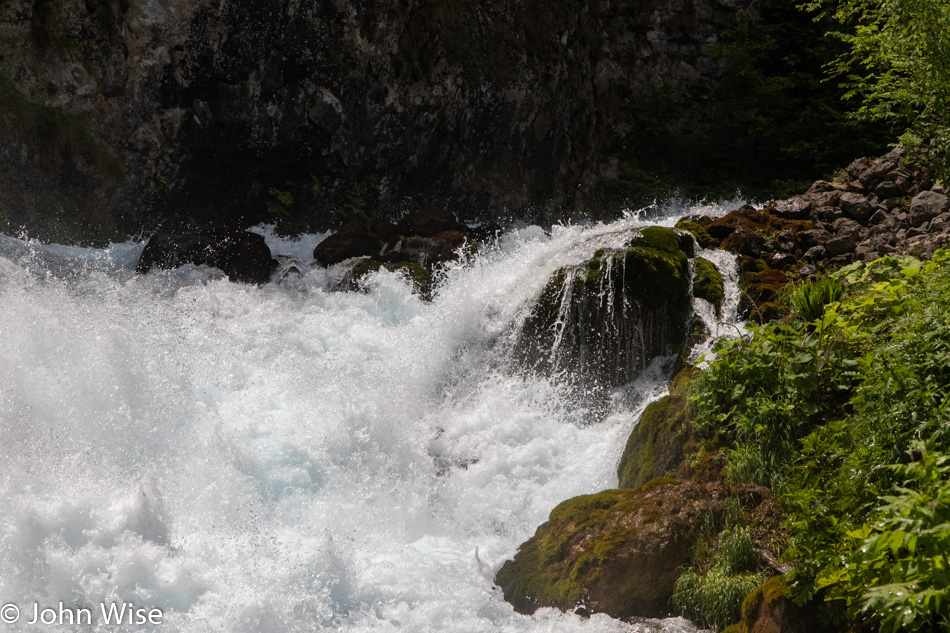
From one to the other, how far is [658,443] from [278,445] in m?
3.91

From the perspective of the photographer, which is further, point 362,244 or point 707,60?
point 707,60

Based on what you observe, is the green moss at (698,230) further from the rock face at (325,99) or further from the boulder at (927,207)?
the rock face at (325,99)

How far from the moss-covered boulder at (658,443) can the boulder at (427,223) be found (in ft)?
23.7

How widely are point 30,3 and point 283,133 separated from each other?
13.8 ft

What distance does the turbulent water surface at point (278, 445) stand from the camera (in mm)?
4930

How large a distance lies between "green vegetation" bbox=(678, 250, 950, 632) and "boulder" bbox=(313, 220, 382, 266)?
7.91 metres

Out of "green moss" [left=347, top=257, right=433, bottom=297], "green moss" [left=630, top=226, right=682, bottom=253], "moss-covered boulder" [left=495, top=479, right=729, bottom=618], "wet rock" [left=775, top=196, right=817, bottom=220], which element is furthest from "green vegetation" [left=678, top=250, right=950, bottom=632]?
"green moss" [left=347, top=257, right=433, bottom=297]

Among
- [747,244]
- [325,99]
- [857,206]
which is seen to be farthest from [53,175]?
[857,206]

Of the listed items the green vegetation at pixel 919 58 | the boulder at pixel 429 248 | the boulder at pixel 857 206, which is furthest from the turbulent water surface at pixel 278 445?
the green vegetation at pixel 919 58

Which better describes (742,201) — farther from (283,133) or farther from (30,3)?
(30,3)

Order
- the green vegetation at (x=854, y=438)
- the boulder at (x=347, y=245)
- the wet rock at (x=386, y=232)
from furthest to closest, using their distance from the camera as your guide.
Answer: the wet rock at (x=386, y=232), the boulder at (x=347, y=245), the green vegetation at (x=854, y=438)

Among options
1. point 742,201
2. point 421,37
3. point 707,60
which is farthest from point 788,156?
point 421,37

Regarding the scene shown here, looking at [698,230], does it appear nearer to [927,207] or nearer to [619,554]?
[927,207]

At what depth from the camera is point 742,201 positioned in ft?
50.7
